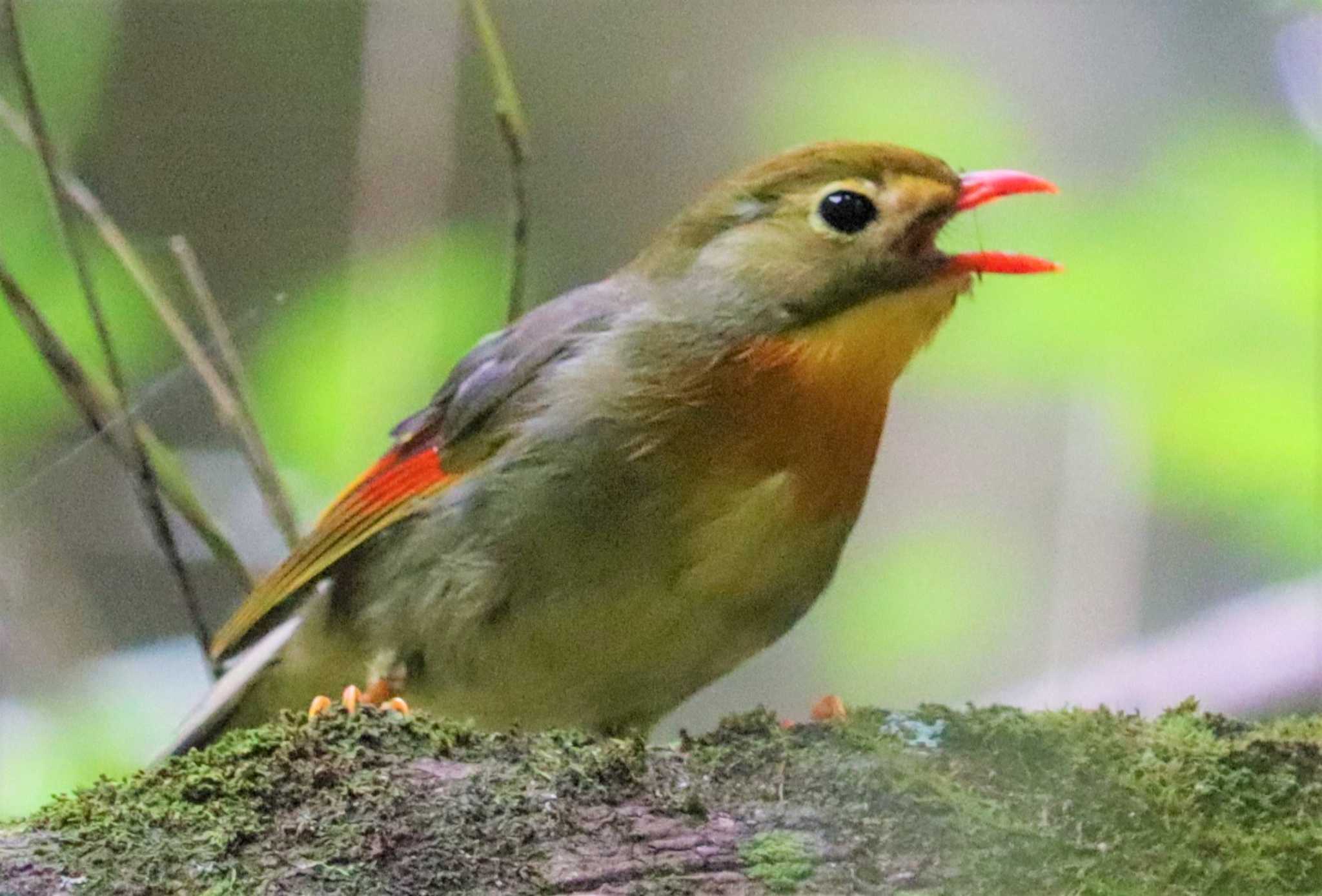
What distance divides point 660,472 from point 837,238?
46 cm

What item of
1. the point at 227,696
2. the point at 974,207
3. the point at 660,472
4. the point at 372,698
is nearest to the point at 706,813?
the point at 660,472

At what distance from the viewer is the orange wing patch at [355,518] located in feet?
6.79

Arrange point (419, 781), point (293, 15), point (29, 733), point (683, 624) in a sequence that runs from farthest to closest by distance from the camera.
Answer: point (293, 15), point (29, 733), point (683, 624), point (419, 781)

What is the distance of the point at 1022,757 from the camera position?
1332 mm

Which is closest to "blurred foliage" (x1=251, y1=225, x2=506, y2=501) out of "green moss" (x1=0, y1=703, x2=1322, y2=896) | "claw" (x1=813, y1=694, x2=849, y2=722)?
"claw" (x1=813, y1=694, x2=849, y2=722)

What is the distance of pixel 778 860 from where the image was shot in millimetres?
1181

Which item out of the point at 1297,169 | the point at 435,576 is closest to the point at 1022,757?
the point at 435,576

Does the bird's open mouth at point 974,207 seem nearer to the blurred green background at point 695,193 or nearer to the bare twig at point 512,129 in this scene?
the blurred green background at point 695,193

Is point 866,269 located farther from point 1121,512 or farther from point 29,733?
point 29,733

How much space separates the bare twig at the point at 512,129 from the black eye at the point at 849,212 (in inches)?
26.0

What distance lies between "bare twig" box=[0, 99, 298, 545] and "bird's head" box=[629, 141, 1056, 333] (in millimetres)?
925

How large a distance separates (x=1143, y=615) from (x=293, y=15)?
7.40 ft

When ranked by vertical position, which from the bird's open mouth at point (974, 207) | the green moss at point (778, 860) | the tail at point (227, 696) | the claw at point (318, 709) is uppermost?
the bird's open mouth at point (974, 207)

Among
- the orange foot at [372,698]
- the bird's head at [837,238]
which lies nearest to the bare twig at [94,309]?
the orange foot at [372,698]
